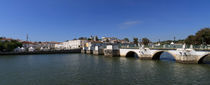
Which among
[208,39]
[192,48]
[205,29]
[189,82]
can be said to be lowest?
[189,82]

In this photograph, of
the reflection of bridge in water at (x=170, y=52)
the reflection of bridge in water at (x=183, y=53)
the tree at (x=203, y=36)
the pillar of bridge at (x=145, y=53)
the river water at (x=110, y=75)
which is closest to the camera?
the river water at (x=110, y=75)

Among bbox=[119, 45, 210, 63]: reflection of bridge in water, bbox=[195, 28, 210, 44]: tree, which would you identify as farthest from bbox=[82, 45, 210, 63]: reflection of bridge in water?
bbox=[195, 28, 210, 44]: tree

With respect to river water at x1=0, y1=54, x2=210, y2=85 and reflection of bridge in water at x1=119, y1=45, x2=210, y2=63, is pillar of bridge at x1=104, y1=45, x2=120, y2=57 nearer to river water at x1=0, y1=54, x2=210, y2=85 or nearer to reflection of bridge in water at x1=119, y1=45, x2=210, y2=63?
reflection of bridge in water at x1=119, y1=45, x2=210, y2=63

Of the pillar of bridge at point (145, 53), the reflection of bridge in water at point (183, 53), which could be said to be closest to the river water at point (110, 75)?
the reflection of bridge in water at point (183, 53)

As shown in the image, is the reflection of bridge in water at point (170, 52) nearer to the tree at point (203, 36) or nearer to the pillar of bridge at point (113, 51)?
the pillar of bridge at point (113, 51)

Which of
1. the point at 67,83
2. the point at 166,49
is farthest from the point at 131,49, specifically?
the point at 67,83

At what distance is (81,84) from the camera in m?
13.6

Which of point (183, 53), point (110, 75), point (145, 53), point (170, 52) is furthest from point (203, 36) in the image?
point (110, 75)

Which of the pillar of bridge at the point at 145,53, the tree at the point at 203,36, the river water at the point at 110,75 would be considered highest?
the tree at the point at 203,36

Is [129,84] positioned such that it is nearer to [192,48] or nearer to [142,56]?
[192,48]

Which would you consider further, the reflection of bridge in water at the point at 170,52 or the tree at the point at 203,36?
the tree at the point at 203,36

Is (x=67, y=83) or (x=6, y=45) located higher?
(x=6, y=45)

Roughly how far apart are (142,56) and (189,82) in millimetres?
21239

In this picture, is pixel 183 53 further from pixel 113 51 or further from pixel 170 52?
pixel 113 51
